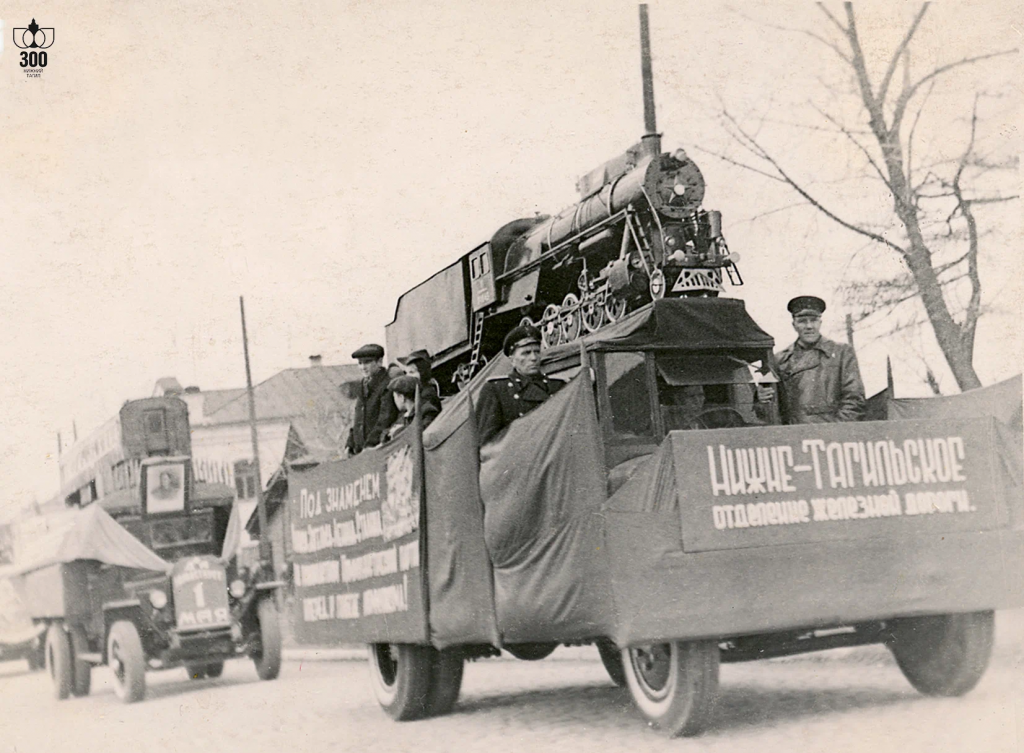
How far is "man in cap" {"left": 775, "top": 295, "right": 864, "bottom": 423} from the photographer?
779 cm

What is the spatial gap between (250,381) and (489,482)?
1739 cm

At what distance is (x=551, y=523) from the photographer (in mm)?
6332

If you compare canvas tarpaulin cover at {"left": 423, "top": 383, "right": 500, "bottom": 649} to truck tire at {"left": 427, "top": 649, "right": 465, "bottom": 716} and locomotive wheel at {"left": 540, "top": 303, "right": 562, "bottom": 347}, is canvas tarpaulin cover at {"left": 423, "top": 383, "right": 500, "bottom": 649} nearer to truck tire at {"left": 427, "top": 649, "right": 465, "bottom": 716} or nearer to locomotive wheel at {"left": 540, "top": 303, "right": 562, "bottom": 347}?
truck tire at {"left": 427, "top": 649, "right": 465, "bottom": 716}

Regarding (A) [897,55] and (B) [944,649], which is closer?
(B) [944,649]

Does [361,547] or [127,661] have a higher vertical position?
[361,547]

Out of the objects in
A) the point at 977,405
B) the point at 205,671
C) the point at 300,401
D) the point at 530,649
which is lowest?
the point at 205,671

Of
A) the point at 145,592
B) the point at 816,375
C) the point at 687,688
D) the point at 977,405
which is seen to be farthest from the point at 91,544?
the point at 977,405

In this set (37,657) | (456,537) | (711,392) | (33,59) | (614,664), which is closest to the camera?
(456,537)

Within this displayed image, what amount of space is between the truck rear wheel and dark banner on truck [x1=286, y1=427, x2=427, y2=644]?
4.91m

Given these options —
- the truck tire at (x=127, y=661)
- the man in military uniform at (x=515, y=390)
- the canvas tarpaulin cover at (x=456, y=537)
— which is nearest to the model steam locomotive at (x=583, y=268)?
the truck tire at (x=127, y=661)

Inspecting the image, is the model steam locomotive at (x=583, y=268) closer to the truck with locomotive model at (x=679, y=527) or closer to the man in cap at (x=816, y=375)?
the truck with locomotive model at (x=679, y=527)

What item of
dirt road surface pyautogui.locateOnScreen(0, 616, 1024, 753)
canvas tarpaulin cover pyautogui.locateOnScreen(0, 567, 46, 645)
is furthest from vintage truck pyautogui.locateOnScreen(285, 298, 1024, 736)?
canvas tarpaulin cover pyautogui.locateOnScreen(0, 567, 46, 645)

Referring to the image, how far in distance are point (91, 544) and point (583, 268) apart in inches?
273

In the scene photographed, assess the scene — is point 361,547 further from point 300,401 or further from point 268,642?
point 300,401
